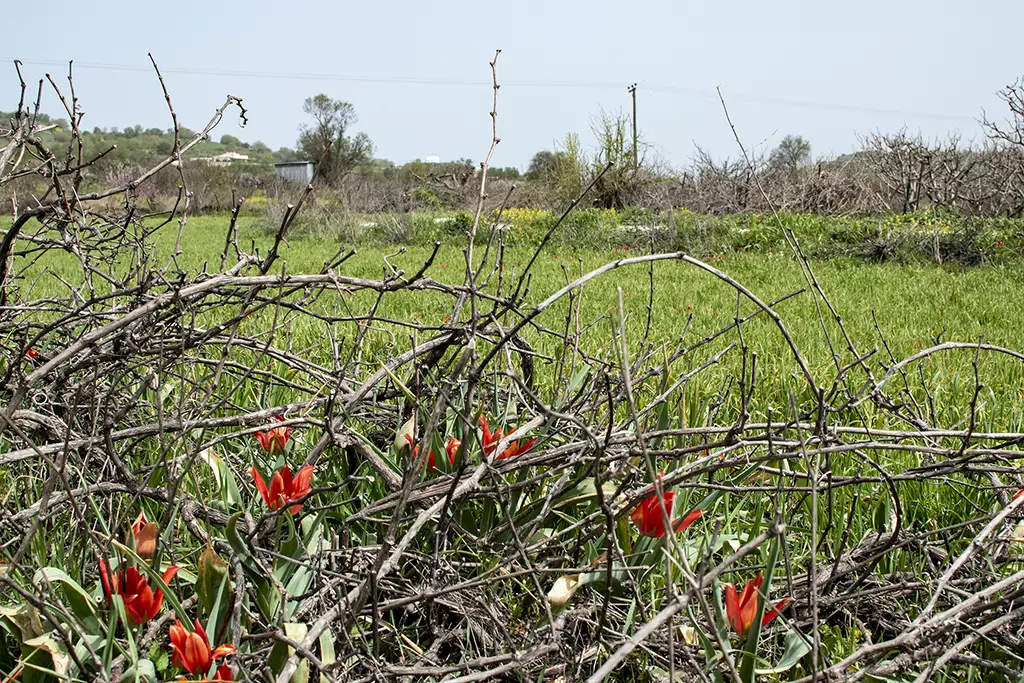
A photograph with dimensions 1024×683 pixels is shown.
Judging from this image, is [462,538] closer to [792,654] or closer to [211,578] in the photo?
[211,578]

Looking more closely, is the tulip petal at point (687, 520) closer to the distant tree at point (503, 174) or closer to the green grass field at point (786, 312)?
the green grass field at point (786, 312)

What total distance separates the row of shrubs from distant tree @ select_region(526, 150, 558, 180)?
6.43m

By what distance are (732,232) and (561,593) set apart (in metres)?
11.8

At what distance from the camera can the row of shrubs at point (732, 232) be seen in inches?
382

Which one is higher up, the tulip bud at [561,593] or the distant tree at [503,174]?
the distant tree at [503,174]

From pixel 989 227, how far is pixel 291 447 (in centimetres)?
1059

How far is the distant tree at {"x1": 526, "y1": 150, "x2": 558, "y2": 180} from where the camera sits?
23680mm

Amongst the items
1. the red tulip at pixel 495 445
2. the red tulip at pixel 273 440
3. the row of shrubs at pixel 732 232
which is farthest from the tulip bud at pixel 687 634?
the row of shrubs at pixel 732 232

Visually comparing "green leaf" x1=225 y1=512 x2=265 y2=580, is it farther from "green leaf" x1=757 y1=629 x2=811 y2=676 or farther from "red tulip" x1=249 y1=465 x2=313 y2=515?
"green leaf" x1=757 y1=629 x2=811 y2=676

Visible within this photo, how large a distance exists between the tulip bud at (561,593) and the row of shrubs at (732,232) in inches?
327

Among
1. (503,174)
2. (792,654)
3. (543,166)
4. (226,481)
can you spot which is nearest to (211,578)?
(226,481)

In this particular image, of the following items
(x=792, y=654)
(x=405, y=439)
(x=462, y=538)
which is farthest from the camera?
(x=405, y=439)

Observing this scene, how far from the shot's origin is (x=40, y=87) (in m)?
2.04

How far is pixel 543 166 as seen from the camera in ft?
91.5
